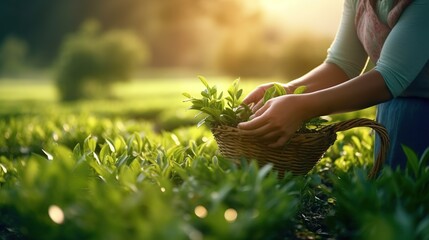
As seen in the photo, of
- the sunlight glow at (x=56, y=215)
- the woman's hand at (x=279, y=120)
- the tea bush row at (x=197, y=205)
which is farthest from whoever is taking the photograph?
the woman's hand at (x=279, y=120)

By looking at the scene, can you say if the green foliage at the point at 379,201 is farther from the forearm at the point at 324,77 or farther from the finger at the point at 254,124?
the forearm at the point at 324,77

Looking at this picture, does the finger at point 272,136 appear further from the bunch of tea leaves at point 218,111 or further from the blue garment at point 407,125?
A: the blue garment at point 407,125

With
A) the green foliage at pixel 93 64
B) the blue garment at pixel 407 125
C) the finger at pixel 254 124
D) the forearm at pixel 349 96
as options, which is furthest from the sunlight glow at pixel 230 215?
the green foliage at pixel 93 64

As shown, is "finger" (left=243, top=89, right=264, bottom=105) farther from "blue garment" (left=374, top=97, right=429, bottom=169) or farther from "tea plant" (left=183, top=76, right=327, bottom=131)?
"blue garment" (left=374, top=97, right=429, bottom=169)

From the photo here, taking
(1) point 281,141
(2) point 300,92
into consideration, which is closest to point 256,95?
(2) point 300,92

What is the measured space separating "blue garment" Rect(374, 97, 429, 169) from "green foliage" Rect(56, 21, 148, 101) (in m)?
25.5

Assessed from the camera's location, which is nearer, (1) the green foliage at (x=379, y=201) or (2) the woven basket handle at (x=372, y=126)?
(1) the green foliage at (x=379, y=201)

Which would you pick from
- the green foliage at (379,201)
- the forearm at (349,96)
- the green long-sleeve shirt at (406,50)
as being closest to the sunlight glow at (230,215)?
the green foliage at (379,201)

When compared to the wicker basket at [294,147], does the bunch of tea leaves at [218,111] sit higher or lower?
higher

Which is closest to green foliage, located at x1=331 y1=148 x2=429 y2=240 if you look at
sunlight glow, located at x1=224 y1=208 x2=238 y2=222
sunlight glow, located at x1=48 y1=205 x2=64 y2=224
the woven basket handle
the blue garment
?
the woven basket handle

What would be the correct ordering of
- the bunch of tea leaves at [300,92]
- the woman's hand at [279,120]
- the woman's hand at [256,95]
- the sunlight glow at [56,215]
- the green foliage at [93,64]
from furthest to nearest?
the green foliage at [93,64] → the woman's hand at [256,95] → the bunch of tea leaves at [300,92] → the woman's hand at [279,120] → the sunlight glow at [56,215]

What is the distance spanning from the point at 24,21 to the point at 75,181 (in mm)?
58119

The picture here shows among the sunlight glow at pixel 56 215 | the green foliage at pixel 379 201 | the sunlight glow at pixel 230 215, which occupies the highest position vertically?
the sunlight glow at pixel 56 215

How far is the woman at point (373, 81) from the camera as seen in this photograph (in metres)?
2.35
